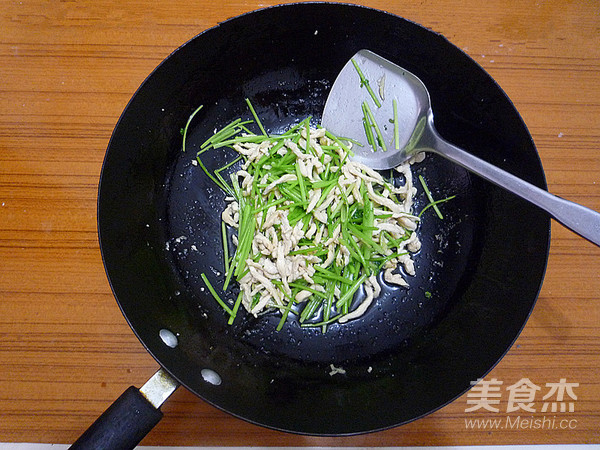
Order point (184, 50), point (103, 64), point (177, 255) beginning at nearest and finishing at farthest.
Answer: point (184, 50)
point (177, 255)
point (103, 64)

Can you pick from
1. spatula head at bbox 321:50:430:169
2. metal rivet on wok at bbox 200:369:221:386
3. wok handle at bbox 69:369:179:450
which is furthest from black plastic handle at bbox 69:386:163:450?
spatula head at bbox 321:50:430:169

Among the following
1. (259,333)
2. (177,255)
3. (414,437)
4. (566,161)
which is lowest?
(414,437)

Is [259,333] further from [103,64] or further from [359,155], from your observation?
[103,64]

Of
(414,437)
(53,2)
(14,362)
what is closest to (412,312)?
(414,437)

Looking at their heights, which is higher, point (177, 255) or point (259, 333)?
point (177, 255)

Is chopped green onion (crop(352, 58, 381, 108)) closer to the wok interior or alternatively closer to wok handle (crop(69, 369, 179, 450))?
the wok interior

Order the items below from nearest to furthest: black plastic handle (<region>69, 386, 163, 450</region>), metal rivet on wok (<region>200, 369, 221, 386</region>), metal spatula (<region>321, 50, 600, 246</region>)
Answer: black plastic handle (<region>69, 386, 163, 450</region>), metal rivet on wok (<region>200, 369, 221, 386</region>), metal spatula (<region>321, 50, 600, 246</region>)

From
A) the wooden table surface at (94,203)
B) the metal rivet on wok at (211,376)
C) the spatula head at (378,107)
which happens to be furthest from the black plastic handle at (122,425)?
the spatula head at (378,107)
